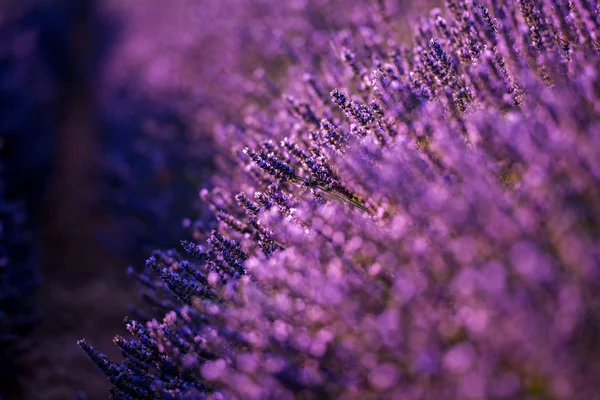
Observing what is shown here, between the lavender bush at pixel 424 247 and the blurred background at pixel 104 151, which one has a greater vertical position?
the blurred background at pixel 104 151

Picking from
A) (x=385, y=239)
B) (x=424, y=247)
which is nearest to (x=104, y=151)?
(x=385, y=239)

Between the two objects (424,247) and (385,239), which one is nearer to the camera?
(424,247)

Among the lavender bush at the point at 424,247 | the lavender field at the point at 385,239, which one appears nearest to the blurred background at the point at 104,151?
the lavender field at the point at 385,239

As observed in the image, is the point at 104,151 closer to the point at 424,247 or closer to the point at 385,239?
the point at 385,239

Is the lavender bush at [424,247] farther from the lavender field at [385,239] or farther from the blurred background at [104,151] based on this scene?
the blurred background at [104,151]

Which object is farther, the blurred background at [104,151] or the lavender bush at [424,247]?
the blurred background at [104,151]

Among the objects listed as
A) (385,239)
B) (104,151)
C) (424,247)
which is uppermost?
(104,151)
